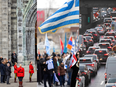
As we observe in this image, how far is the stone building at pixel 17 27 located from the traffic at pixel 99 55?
42.6 ft

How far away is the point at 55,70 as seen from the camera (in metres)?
4.51

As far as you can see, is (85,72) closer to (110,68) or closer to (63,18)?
(110,68)

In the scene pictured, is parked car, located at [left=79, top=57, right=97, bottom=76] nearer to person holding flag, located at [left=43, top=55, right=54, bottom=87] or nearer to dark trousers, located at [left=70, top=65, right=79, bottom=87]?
dark trousers, located at [left=70, top=65, right=79, bottom=87]

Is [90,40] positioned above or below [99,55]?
above

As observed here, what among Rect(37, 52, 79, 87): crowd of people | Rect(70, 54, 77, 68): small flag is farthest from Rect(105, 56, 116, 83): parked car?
Rect(37, 52, 79, 87): crowd of people

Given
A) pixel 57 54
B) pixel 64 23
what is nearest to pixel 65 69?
pixel 57 54

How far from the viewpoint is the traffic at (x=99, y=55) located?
6.53 meters

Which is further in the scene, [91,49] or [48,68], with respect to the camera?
[91,49]

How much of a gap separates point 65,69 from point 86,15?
9.95 ft

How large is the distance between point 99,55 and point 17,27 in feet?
44.5

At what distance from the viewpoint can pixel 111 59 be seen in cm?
673

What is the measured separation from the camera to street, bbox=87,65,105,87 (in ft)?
21.4

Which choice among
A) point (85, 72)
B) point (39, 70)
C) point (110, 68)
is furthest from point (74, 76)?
point (110, 68)

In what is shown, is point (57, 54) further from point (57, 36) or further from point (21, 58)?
point (21, 58)
